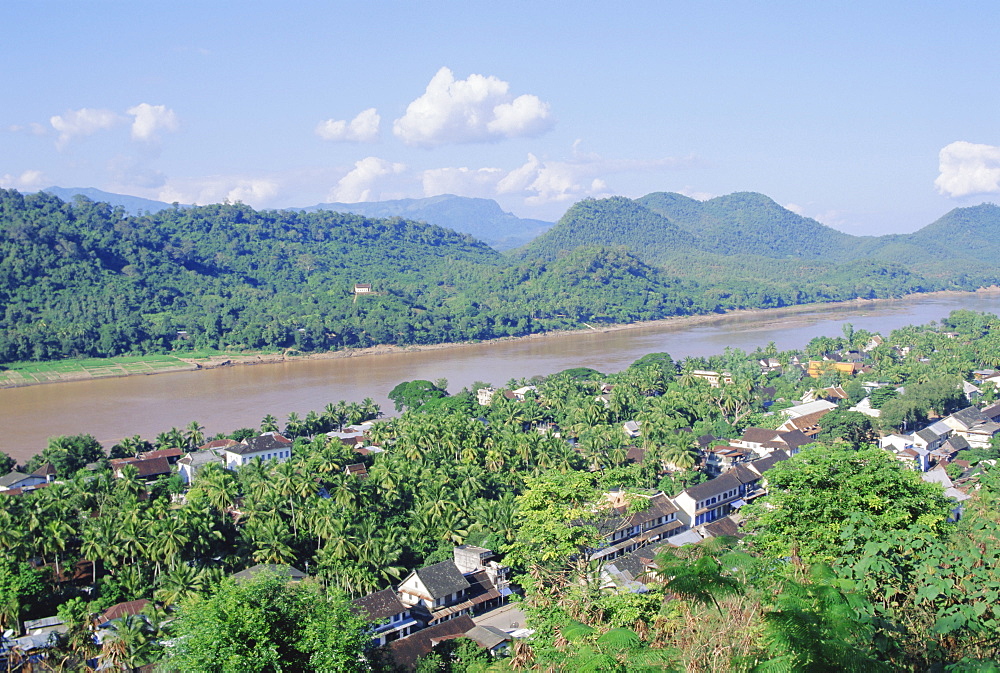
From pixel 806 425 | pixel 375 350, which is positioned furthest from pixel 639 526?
pixel 375 350

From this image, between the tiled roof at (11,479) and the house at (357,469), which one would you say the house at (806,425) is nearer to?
the house at (357,469)

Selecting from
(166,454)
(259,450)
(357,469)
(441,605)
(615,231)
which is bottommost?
(441,605)

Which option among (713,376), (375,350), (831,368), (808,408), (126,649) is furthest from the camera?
(375,350)

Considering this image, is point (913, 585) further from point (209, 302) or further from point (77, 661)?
point (209, 302)

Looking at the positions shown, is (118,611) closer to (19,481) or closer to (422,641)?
(422,641)

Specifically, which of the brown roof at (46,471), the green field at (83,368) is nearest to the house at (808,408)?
the brown roof at (46,471)

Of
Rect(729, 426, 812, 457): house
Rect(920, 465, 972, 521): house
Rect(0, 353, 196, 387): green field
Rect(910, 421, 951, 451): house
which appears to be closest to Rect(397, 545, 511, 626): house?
Rect(920, 465, 972, 521): house

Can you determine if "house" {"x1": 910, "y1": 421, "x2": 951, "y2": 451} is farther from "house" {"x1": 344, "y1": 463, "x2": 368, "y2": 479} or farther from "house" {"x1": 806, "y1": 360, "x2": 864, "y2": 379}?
"house" {"x1": 344, "y1": 463, "x2": 368, "y2": 479}
